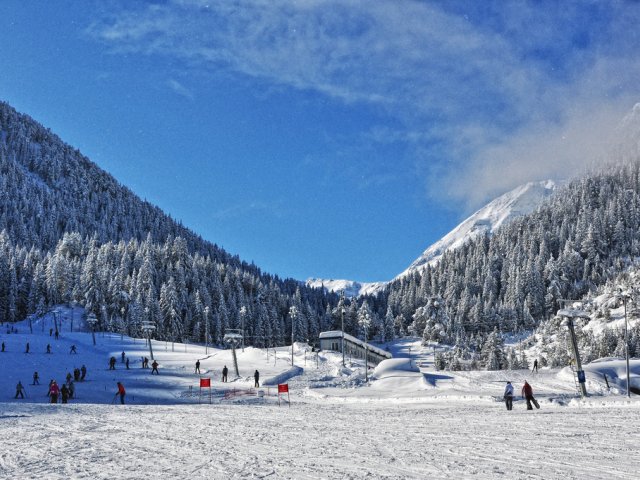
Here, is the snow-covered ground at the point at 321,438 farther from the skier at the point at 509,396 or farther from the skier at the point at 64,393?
the skier at the point at 64,393

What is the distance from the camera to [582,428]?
17.4 meters

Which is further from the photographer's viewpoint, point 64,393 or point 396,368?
point 396,368

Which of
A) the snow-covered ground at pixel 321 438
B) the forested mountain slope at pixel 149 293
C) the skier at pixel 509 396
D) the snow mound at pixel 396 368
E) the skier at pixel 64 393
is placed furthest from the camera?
the forested mountain slope at pixel 149 293

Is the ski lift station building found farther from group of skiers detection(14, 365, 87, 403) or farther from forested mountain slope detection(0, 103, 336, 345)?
group of skiers detection(14, 365, 87, 403)

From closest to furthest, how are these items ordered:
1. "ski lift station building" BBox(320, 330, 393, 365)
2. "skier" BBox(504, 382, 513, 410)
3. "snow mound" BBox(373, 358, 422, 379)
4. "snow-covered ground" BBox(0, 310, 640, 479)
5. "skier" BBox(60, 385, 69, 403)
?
1. "snow-covered ground" BBox(0, 310, 640, 479)
2. "skier" BBox(504, 382, 513, 410)
3. "skier" BBox(60, 385, 69, 403)
4. "snow mound" BBox(373, 358, 422, 379)
5. "ski lift station building" BBox(320, 330, 393, 365)

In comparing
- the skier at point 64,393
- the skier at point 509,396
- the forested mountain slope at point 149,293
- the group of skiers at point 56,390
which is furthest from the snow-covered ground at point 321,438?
the forested mountain slope at point 149,293

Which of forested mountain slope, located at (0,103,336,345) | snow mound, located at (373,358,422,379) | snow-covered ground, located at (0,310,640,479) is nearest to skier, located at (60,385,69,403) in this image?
snow-covered ground, located at (0,310,640,479)

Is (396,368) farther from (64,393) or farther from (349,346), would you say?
(349,346)

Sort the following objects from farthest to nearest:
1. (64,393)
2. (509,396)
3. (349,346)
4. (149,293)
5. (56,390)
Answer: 1. (149,293)
2. (349,346)
3. (64,393)
4. (56,390)
5. (509,396)

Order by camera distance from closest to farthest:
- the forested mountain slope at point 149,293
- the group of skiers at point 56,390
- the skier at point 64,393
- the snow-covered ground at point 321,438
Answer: the snow-covered ground at point 321,438 → the group of skiers at point 56,390 → the skier at point 64,393 → the forested mountain slope at point 149,293

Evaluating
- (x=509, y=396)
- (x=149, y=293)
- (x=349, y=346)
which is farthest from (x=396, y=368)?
(x=149, y=293)

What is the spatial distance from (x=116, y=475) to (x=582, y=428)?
1275cm

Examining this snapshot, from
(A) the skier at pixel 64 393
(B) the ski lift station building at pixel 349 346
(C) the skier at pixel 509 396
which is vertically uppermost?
(B) the ski lift station building at pixel 349 346

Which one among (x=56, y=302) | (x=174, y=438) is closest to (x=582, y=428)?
(x=174, y=438)
